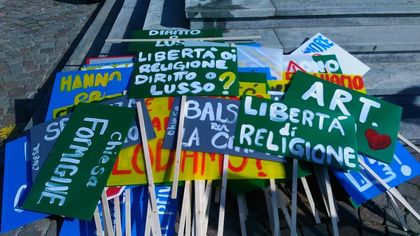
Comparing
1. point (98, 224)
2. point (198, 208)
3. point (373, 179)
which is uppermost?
point (373, 179)

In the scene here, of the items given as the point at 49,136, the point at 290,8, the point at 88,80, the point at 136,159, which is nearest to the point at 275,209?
the point at 136,159

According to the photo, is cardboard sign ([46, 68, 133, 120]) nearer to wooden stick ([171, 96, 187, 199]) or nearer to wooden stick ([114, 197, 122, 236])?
wooden stick ([171, 96, 187, 199])

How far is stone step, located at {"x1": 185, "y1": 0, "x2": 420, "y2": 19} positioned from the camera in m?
3.88

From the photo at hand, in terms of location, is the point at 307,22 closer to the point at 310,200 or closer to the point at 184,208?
the point at 310,200

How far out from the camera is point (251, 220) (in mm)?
2826

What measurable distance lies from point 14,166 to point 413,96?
3607mm

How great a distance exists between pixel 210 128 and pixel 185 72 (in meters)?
0.55

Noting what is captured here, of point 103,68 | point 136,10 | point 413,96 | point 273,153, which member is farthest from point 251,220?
point 136,10

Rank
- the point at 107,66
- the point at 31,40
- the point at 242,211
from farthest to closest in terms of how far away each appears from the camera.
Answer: the point at 31,40
the point at 107,66
the point at 242,211

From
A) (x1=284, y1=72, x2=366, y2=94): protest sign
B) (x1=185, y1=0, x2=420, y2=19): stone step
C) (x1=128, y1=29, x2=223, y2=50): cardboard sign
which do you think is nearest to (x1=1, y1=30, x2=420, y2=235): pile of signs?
(x1=284, y1=72, x2=366, y2=94): protest sign

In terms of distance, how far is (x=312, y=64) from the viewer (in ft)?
10.6

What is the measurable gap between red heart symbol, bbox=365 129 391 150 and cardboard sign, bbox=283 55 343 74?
682mm

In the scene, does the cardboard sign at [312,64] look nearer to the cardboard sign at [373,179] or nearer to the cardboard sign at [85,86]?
the cardboard sign at [373,179]

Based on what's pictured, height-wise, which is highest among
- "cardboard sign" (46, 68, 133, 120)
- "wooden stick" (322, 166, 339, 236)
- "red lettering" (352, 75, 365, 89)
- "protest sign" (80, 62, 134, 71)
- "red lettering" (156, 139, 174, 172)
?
"red lettering" (352, 75, 365, 89)
